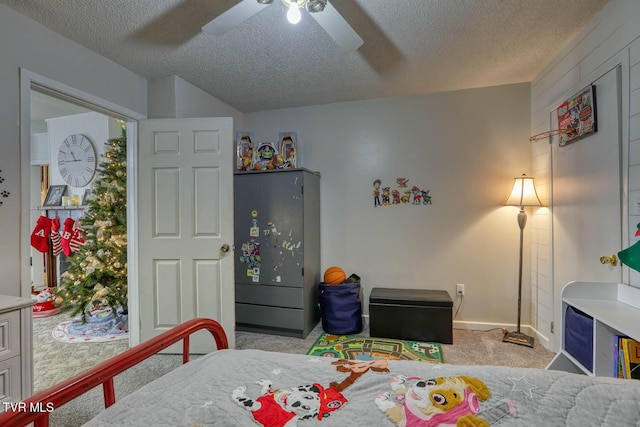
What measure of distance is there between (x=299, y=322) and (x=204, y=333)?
0.85 meters

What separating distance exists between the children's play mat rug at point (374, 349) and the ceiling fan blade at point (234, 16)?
2394mm

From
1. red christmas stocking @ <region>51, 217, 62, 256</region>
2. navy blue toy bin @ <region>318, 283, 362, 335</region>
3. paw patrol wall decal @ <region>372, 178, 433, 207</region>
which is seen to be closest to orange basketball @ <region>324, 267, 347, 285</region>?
navy blue toy bin @ <region>318, 283, 362, 335</region>

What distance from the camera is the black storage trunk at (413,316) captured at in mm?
2672

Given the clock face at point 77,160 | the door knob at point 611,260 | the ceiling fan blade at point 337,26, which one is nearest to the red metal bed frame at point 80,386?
the ceiling fan blade at point 337,26

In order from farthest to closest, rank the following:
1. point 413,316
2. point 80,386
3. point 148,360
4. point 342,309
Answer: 1. point 342,309
2. point 413,316
3. point 148,360
4. point 80,386

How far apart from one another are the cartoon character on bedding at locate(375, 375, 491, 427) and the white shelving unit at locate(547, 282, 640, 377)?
815 millimetres

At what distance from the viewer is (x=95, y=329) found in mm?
3039

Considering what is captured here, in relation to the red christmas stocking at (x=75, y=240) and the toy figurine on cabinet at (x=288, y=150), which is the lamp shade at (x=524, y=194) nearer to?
the toy figurine on cabinet at (x=288, y=150)

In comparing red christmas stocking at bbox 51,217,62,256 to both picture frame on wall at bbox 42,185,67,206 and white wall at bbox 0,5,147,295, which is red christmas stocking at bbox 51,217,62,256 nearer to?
picture frame on wall at bbox 42,185,67,206

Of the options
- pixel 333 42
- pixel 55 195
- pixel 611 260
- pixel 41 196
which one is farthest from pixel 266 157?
pixel 41 196

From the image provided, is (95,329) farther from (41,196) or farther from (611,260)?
(611,260)

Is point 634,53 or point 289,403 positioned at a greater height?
point 634,53

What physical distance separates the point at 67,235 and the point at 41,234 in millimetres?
399

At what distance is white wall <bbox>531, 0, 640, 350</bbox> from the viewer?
5.30 feet
